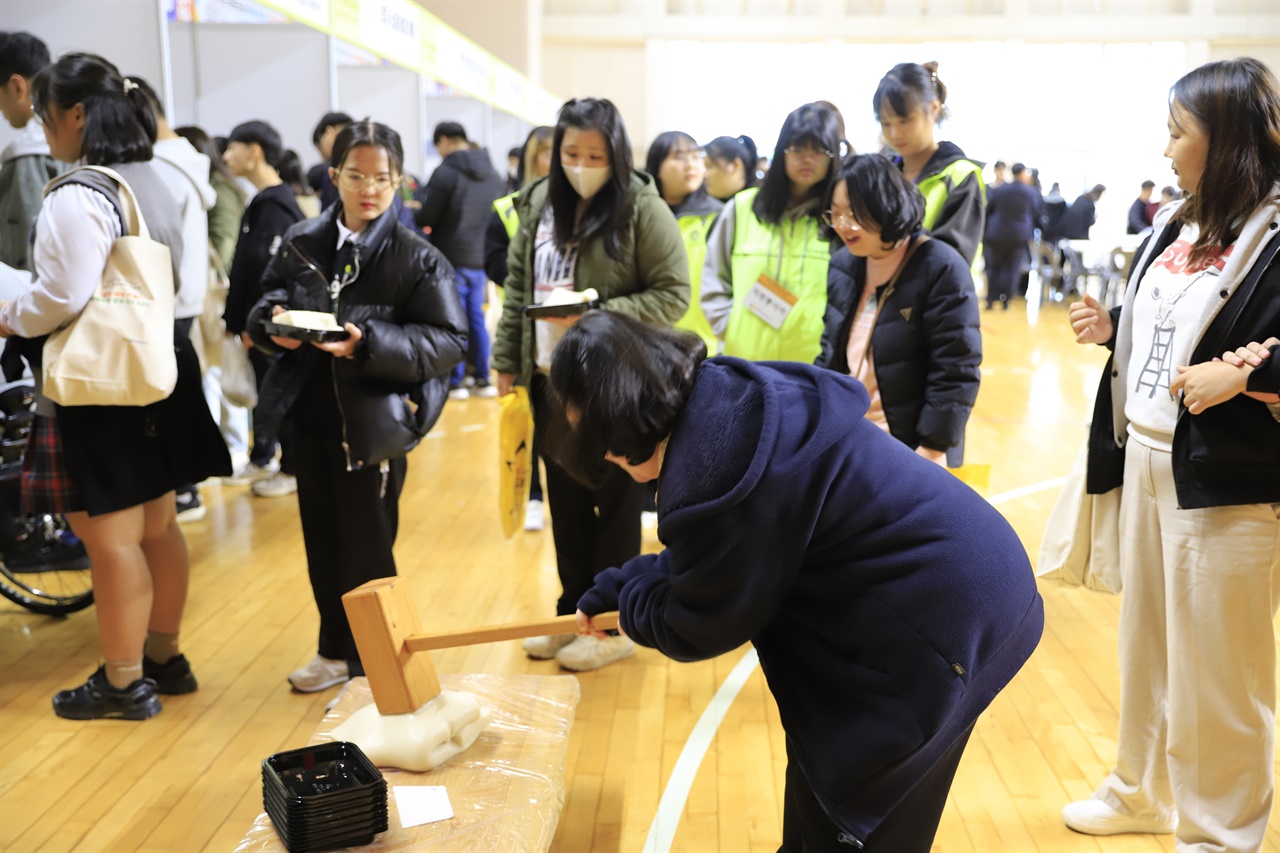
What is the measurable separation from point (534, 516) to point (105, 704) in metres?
2.00

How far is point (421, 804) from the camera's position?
1.96 m

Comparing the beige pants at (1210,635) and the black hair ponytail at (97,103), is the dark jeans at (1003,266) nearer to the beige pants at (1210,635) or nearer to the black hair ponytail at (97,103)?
the beige pants at (1210,635)

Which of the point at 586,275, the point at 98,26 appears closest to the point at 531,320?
the point at 586,275

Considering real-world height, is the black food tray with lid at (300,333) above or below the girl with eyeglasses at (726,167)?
below

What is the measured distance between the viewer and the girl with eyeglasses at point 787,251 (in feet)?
9.93

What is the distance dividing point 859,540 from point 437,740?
109cm

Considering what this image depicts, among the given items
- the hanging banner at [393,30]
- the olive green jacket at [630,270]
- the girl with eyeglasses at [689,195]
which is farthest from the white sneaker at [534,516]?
the hanging banner at [393,30]

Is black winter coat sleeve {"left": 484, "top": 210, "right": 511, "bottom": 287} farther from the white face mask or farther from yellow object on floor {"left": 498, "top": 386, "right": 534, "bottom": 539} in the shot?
the white face mask

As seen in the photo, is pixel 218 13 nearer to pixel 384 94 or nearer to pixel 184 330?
pixel 384 94

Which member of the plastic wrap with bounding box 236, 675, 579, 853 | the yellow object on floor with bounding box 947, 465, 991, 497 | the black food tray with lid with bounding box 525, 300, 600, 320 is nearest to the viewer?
the plastic wrap with bounding box 236, 675, 579, 853

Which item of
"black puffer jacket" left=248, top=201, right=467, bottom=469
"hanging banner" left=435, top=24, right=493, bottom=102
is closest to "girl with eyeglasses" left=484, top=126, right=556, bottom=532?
"black puffer jacket" left=248, top=201, right=467, bottom=469

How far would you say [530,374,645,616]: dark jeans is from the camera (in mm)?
3029

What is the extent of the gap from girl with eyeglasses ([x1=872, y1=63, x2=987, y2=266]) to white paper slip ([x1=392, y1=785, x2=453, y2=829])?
73.8 inches

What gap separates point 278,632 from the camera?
336 cm
